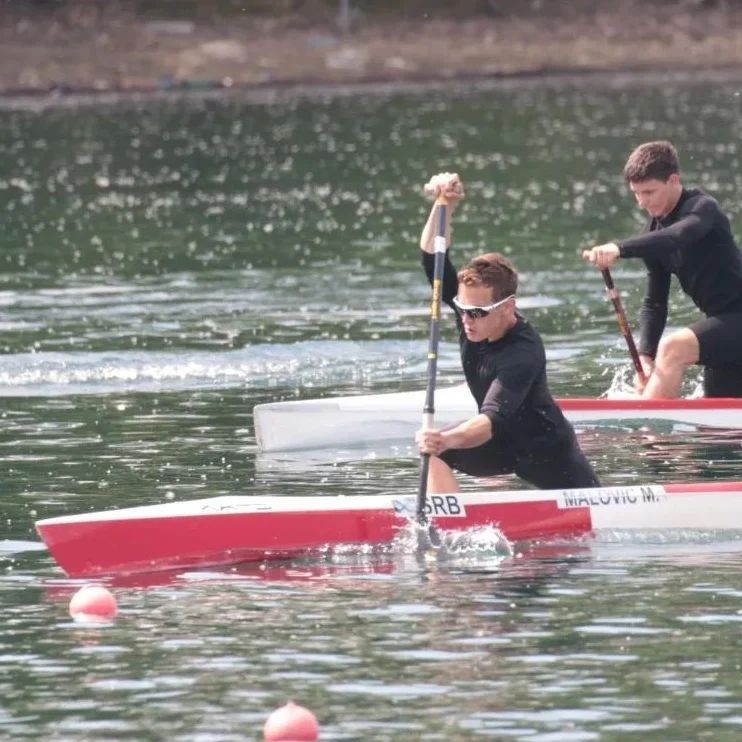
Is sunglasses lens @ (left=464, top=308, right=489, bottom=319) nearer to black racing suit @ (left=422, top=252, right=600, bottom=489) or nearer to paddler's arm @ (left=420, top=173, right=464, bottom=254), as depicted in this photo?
black racing suit @ (left=422, top=252, right=600, bottom=489)

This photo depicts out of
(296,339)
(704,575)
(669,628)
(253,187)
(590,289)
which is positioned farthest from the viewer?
(253,187)

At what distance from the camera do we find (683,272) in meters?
17.9

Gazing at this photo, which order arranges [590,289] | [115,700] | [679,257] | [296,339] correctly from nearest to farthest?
[115,700], [679,257], [296,339], [590,289]

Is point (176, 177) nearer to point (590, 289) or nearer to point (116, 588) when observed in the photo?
point (590, 289)

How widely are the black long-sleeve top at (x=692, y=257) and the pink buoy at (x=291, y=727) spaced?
7.41 meters

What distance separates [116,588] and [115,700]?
2.31 m

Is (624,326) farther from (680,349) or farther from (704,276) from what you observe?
(704,276)

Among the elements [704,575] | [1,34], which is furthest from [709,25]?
[704,575]

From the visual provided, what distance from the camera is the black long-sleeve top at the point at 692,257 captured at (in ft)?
56.2

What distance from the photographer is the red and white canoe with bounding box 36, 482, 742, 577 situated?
13.6 metres

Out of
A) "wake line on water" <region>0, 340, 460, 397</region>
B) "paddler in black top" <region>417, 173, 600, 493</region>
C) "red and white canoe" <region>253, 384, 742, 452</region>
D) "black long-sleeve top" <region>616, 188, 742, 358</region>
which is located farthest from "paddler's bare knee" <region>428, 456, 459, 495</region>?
"wake line on water" <region>0, 340, 460, 397</region>

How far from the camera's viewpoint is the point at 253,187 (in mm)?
45656

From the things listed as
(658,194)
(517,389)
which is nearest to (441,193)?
(517,389)

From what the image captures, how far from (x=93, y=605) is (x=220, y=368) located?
9398mm
